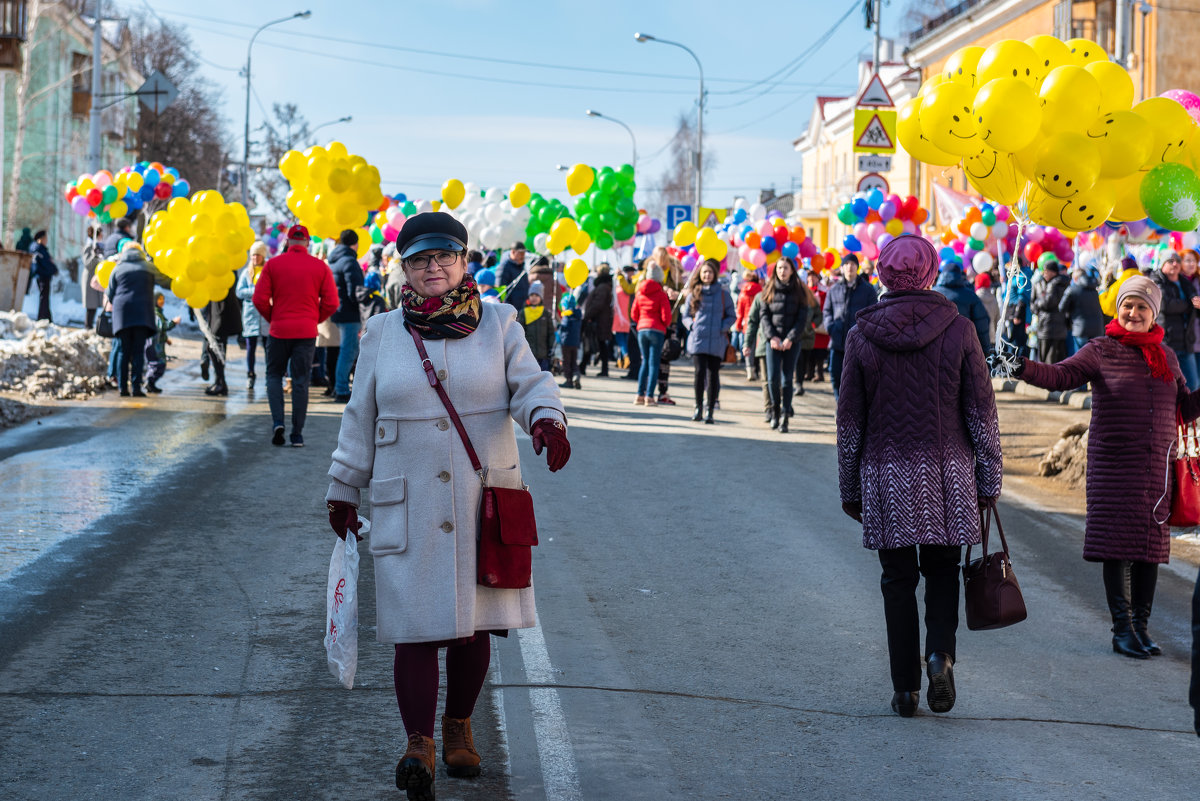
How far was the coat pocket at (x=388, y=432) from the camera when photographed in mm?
4441

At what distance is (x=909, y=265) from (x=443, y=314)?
6.67 ft

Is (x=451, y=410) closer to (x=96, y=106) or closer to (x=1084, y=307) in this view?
(x=1084, y=307)

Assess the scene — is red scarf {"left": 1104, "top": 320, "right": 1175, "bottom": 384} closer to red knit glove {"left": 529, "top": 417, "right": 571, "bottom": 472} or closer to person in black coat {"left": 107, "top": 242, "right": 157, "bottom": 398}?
red knit glove {"left": 529, "top": 417, "right": 571, "bottom": 472}

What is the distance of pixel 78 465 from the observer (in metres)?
11.3

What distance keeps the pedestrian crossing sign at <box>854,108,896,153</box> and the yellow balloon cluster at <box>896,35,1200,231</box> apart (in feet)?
32.7

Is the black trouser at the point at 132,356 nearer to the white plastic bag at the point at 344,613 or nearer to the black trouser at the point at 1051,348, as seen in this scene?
the white plastic bag at the point at 344,613

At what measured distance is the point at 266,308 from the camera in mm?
12453

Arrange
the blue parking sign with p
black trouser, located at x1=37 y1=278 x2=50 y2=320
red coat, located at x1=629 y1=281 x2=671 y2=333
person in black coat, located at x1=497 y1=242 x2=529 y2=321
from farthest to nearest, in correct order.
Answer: the blue parking sign with p → black trouser, located at x1=37 y1=278 x2=50 y2=320 → person in black coat, located at x1=497 y1=242 x2=529 y2=321 → red coat, located at x1=629 y1=281 x2=671 y2=333

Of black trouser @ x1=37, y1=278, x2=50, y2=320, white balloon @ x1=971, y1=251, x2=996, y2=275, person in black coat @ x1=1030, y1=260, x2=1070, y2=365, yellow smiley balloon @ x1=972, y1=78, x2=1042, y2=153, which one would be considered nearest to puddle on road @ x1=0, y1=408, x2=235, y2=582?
yellow smiley balloon @ x1=972, y1=78, x2=1042, y2=153

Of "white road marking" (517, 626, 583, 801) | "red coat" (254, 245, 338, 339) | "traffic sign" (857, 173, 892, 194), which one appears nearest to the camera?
"white road marking" (517, 626, 583, 801)

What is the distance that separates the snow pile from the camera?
54.9 feet

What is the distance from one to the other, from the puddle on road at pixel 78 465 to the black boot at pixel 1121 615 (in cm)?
551

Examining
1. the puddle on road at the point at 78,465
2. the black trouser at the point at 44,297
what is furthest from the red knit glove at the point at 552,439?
the black trouser at the point at 44,297

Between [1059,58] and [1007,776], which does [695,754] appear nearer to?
[1007,776]
